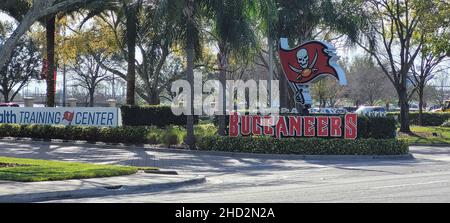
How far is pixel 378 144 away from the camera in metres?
25.4

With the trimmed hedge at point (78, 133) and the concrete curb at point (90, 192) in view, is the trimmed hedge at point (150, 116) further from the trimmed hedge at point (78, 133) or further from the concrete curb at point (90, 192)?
the concrete curb at point (90, 192)

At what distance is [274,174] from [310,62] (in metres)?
9.97

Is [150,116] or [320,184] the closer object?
[320,184]

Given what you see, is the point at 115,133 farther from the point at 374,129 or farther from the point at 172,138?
the point at 374,129

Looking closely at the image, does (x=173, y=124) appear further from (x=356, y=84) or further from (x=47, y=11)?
(x=356, y=84)

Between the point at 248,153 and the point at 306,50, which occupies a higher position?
the point at 306,50

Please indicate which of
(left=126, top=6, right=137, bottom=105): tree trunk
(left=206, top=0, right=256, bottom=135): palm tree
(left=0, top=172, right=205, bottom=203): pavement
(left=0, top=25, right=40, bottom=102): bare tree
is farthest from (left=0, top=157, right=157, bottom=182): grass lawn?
(left=0, top=25, right=40, bottom=102): bare tree

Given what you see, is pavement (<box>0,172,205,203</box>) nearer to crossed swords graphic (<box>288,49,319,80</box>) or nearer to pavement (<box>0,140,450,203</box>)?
pavement (<box>0,140,450,203</box>)

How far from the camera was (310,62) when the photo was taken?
89.5ft

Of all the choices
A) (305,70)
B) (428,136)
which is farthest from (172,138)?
(428,136)

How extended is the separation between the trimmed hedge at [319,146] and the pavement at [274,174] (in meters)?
0.59

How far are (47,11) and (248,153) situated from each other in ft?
34.6

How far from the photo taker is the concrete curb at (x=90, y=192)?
1222 cm
